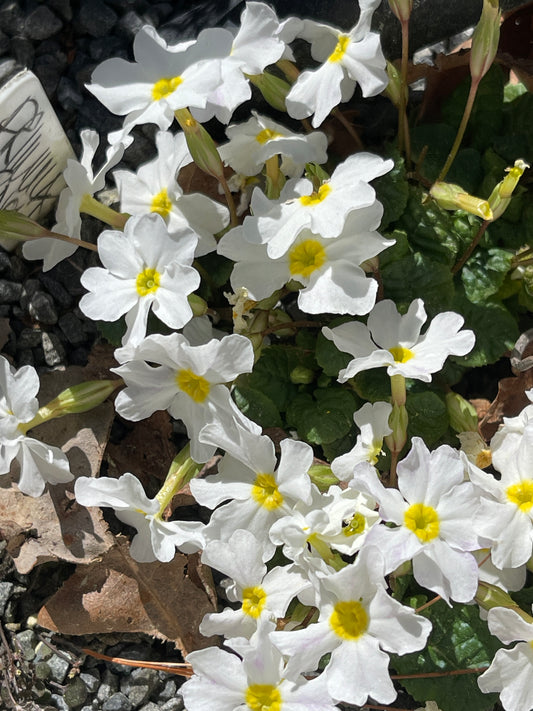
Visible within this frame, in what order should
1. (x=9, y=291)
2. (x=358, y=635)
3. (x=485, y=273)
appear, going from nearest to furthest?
(x=358, y=635), (x=485, y=273), (x=9, y=291)

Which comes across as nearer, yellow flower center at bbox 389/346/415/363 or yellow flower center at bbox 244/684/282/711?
yellow flower center at bbox 244/684/282/711

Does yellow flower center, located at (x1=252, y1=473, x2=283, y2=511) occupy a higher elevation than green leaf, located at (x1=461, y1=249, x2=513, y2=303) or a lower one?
higher

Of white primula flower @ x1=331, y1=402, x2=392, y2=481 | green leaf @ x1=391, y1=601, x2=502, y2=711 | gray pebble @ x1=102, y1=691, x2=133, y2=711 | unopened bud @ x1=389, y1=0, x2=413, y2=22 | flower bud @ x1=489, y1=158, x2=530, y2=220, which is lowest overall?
green leaf @ x1=391, y1=601, x2=502, y2=711

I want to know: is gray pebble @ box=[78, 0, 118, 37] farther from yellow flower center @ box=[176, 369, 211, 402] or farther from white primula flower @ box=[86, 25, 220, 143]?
yellow flower center @ box=[176, 369, 211, 402]

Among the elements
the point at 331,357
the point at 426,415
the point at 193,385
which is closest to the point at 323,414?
the point at 331,357

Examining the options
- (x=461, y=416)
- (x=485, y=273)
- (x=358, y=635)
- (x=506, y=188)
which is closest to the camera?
(x=358, y=635)

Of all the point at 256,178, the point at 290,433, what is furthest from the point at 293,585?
the point at 256,178

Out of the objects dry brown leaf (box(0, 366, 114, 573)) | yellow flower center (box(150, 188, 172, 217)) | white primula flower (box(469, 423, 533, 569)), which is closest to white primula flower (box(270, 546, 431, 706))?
white primula flower (box(469, 423, 533, 569))

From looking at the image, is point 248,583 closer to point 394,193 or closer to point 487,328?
point 487,328
